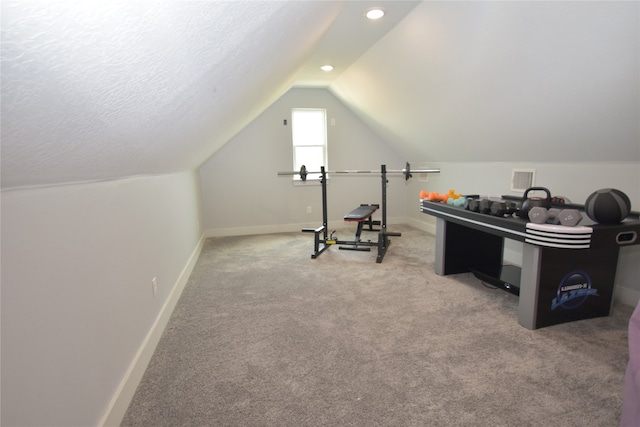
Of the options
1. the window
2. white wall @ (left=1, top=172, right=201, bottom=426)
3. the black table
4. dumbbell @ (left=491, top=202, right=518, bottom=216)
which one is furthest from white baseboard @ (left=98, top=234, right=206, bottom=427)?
the window

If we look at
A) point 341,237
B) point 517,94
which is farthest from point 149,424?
point 341,237

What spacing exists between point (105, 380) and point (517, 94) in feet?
10.7

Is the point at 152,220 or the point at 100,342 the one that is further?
the point at 152,220

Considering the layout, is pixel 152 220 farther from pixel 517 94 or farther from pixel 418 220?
pixel 418 220

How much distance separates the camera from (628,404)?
111 cm

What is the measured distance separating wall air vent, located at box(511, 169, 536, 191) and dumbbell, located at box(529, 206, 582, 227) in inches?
52.7

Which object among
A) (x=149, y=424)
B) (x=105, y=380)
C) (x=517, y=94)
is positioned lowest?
(x=149, y=424)

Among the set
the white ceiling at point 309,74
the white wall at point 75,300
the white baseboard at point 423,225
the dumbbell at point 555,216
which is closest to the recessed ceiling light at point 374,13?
the white ceiling at point 309,74

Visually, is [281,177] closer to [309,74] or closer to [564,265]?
[309,74]

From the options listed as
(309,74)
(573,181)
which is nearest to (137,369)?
(573,181)

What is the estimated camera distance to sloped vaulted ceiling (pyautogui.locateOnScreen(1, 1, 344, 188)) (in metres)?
0.54

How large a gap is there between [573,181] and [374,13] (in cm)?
233

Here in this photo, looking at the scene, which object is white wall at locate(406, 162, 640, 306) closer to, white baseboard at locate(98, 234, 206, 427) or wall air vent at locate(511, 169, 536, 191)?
wall air vent at locate(511, 169, 536, 191)

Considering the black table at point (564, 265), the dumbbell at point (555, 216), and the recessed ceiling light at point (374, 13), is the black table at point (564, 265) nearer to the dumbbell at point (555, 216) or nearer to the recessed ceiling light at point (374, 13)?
the dumbbell at point (555, 216)
